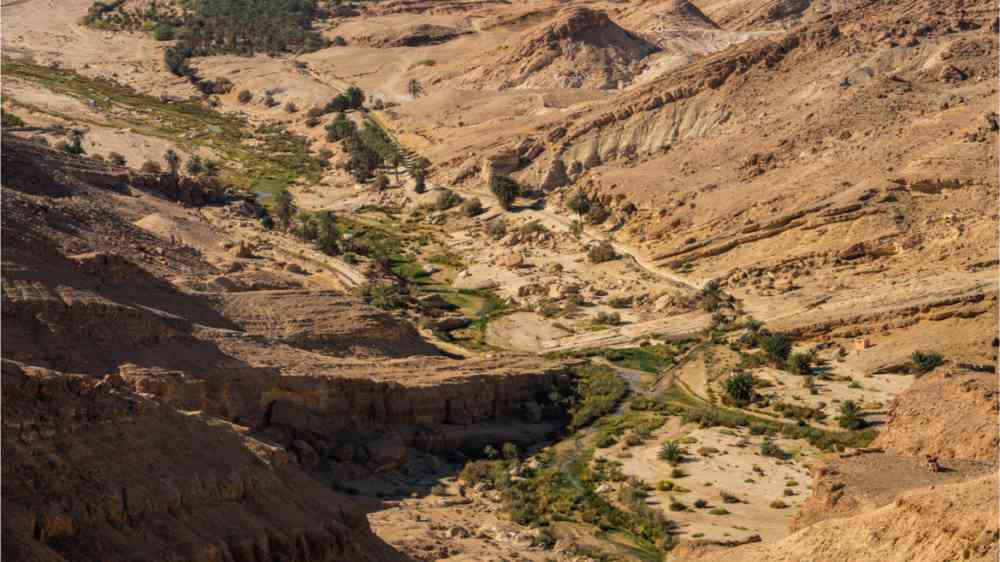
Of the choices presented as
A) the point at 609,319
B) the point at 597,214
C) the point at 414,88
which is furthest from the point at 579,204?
the point at 414,88

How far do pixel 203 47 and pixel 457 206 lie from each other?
50.4m

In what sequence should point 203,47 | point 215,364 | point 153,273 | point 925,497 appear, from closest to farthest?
1. point 925,497
2. point 215,364
3. point 153,273
4. point 203,47

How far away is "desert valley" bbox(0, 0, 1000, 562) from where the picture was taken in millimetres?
22375

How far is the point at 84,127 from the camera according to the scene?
265 ft

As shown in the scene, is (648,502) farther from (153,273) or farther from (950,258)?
(950,258)

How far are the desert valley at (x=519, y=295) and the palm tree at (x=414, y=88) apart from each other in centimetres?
55

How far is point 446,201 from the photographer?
73812mm

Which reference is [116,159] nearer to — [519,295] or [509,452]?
[519,295]

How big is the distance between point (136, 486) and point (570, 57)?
267 feet

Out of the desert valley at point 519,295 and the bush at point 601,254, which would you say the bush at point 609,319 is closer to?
the desert valley at point 519,295

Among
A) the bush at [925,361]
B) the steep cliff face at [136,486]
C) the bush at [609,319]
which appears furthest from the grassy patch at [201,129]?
the steep cliff face at [136,486]

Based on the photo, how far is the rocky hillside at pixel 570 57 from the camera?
9538 cm

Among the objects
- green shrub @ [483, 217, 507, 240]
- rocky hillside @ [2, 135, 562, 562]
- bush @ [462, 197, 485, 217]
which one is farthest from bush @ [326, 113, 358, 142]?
rocky hillside @ [2, 135, 562, 562]

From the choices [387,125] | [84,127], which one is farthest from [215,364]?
[387,125]
